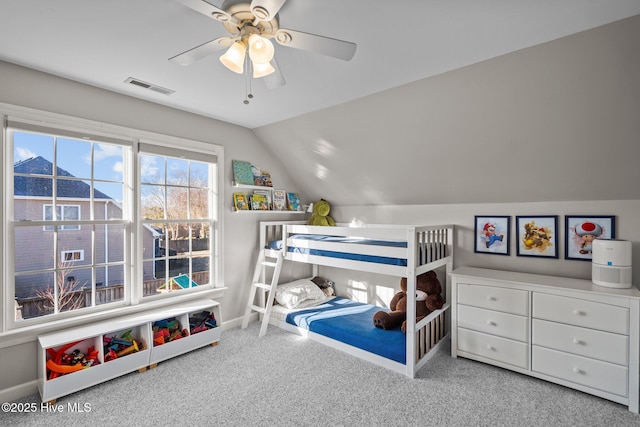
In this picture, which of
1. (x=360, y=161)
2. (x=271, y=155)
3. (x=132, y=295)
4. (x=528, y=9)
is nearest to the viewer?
(x=528, y=9)

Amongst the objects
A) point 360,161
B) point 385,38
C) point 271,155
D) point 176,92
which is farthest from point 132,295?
point 385,38

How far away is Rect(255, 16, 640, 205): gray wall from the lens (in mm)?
1941

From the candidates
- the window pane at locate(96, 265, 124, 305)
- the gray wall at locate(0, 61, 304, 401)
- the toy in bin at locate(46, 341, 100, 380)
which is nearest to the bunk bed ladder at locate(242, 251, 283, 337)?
the gray wall at locate(0, 61, 304, 401)

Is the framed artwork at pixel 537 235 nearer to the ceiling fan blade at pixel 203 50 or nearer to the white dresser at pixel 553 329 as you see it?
the white dresser at pixel 553 329

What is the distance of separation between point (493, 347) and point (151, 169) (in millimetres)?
3492

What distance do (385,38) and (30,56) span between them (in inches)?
92.0

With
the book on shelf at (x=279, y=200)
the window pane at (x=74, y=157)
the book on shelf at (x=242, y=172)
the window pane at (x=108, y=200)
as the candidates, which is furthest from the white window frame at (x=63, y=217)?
the book on shelf at (x=279, y=200)

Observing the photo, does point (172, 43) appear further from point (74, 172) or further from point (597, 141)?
point (597, 141)

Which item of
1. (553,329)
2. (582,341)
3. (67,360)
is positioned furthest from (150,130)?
(582,341)

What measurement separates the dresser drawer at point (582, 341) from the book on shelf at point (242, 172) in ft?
10.1

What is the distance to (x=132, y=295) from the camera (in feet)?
9.39

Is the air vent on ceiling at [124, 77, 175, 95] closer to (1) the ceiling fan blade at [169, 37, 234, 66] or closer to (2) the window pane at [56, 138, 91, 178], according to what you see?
(2) the window pane at [56, 138, 91, 178]

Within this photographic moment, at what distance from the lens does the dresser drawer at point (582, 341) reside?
84.4 inches

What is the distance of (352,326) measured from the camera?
3066 millimetres
